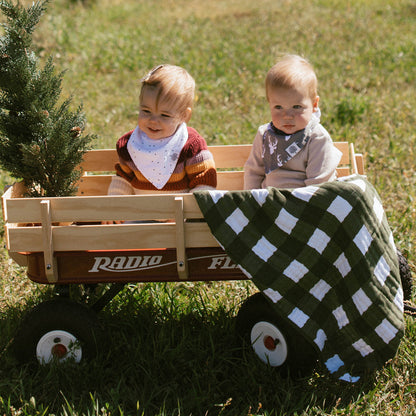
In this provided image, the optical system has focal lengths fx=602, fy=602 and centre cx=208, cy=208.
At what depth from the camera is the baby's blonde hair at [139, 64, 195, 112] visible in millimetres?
3109

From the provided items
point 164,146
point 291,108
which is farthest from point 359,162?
point 164,146

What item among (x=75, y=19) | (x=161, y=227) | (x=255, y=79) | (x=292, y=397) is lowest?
(x=292, y=397)

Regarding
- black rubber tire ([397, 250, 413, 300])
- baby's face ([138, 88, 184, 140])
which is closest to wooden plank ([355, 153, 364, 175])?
black rubber tire ([397, 250, 413, 300])

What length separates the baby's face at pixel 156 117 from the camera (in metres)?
3.13

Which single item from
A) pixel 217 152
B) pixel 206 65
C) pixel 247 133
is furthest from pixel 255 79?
pixel 217 152

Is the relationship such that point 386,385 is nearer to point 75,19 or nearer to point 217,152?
point 217,152

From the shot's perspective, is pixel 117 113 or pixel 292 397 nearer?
pixel 292 397

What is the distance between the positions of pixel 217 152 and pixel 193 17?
22.9 feet

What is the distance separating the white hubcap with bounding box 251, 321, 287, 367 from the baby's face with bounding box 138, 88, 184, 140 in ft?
3.69

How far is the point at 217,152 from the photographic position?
3.79 metres

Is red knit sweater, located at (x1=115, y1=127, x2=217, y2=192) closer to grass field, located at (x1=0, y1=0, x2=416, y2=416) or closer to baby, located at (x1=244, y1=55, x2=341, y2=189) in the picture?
baby, located at (x1=244, y1=55, x2=341, y2=189)

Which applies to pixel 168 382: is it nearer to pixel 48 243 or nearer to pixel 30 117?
pixel 48 243

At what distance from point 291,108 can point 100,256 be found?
1255 mm

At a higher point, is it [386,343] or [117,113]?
[117,113]
